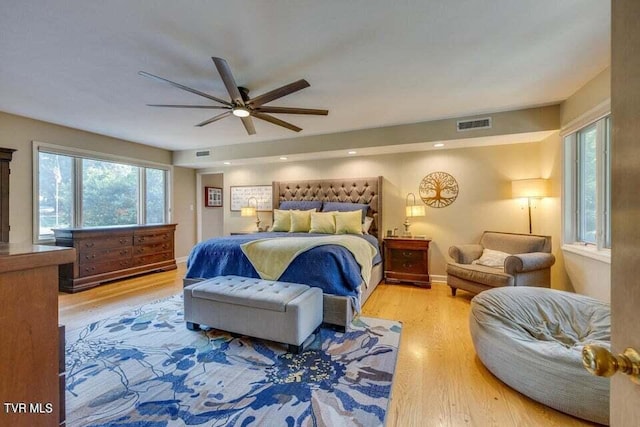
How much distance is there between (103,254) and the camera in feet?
13.9

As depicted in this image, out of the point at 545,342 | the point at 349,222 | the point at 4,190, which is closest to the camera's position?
the point at 545,342

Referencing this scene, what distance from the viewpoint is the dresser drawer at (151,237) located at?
15.5 feet

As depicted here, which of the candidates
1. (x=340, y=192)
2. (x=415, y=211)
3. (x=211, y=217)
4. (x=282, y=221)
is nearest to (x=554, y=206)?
(x=415, y=211)

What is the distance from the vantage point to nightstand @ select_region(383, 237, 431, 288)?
4.12 m

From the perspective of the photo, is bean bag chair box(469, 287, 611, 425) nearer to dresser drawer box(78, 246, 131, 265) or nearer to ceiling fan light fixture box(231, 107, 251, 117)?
→ ceiling fan light fixture box(231, 107, 251, 117)

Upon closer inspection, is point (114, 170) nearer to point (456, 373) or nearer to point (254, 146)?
point (254, 146)

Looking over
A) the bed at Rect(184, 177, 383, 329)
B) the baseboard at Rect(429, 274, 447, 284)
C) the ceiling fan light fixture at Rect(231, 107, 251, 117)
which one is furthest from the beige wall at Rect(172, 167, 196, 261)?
the baseboard at Rect(429, 274, 447, 284)

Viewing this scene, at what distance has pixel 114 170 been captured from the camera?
196 inches

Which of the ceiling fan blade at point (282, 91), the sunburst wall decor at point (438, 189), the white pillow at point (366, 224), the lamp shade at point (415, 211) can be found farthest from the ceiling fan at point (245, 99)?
the sunburst wall decor at point (438, 189)

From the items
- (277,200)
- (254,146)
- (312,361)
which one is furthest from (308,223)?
(312,361)

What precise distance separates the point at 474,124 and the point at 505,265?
1892 mm

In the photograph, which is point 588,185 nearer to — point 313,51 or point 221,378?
point 313,51

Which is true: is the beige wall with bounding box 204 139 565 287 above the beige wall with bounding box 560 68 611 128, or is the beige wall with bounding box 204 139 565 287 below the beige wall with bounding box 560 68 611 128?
below

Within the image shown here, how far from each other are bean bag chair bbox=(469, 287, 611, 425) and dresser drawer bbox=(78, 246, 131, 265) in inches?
196
